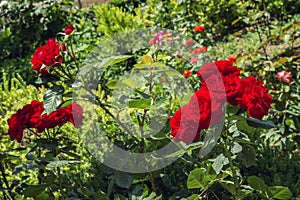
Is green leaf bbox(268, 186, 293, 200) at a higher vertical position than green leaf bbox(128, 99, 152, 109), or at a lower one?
lower

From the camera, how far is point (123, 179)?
197cm

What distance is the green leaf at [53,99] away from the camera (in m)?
1.76

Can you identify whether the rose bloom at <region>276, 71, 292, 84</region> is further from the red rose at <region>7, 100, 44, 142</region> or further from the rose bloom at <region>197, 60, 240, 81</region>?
the red rose at <region>7, 100, 44, 142</region>

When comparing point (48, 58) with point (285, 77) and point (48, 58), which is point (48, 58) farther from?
point (285, 77)

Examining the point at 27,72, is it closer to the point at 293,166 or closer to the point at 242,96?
the point at 293,166

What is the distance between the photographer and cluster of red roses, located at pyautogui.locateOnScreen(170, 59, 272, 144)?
150 centimetres

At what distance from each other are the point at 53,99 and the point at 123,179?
467 mm

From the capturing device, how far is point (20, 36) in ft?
19.6

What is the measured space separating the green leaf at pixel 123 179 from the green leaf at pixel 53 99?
438 mm

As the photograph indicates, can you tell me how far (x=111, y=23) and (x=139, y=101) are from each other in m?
4.02

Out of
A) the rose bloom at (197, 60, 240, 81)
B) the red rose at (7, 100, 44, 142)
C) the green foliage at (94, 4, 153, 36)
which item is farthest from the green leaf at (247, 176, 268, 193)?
the green foliage at (94, 4, 153, 36)

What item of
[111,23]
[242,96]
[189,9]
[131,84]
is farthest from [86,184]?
[111,23]

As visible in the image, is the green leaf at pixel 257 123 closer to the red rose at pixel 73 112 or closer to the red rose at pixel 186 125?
the red rose at pixel 186 125

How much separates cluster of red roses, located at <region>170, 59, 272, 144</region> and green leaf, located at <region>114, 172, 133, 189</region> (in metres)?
0.46
